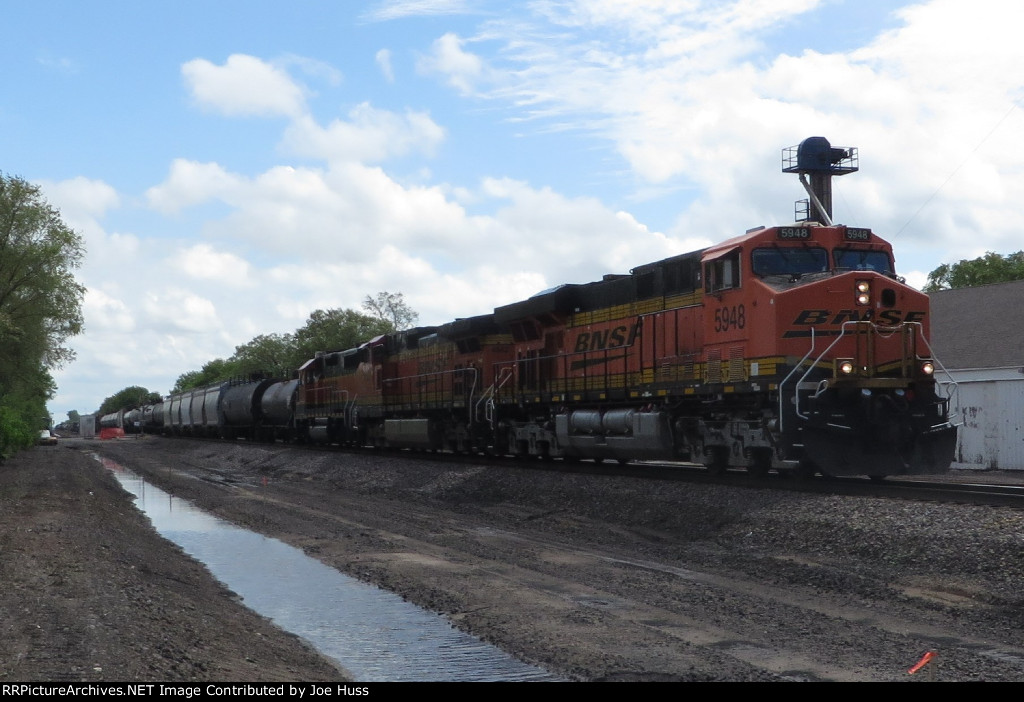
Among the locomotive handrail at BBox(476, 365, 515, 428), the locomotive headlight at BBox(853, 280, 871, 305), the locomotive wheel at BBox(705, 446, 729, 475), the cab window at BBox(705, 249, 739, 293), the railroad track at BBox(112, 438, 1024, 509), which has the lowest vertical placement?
the railroad track at BBox(112, 438, 1024, 509)

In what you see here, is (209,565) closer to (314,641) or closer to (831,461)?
(314,641)

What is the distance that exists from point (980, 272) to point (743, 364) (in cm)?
6245

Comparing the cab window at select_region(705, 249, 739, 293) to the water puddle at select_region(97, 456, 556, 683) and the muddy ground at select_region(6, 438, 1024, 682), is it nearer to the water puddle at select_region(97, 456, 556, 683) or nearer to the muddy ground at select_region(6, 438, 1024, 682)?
the muddy ground at select_region(6, 438, 1024, 682)

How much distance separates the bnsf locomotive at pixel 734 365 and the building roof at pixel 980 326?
11.5m

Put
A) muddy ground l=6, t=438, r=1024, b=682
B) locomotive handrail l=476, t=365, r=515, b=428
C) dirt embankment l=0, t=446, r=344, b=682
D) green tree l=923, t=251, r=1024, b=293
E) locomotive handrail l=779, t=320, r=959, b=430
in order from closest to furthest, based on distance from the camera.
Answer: dirt embankment l=0, t=446, r=344, b=682 < muddy ground l=6, t=438, r=1024, b=682 < locomotive handrail l=779, t=320, r=959, b=430 < locomotive handrail l=476, t=365, r=515, b=428 < green tree l=923, t=251, r=1024, b=293

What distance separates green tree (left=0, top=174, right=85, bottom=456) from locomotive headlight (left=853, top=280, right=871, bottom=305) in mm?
37321

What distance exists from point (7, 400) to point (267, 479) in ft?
74.7

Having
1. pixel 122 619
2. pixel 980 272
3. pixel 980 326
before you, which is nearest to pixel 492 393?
pixel 980 326

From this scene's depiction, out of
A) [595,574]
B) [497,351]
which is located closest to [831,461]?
[595,574]

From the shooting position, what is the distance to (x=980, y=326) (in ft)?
101

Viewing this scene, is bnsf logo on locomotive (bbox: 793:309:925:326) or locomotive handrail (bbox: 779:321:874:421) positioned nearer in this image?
locomotive handrail (bbox: 779:321:874:421)

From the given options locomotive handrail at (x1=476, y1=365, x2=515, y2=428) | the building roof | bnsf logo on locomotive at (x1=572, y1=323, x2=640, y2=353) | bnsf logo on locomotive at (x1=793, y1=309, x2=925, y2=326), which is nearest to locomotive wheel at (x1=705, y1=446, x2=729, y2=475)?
bnsf logo on locomotive at (x1=793, y1=309, x2=925, y2=326)

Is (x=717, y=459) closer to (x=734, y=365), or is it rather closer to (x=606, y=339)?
(x=734, y=365)

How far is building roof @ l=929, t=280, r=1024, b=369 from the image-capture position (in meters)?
27.9
